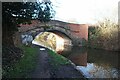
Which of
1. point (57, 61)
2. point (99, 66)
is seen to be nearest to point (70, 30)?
point (99, 66)

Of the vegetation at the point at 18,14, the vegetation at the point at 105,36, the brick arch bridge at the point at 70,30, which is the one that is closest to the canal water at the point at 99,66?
the vegetation at the point at 105,36

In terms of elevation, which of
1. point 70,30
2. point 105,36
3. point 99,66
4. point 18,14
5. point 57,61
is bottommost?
point 99,66

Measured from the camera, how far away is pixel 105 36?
1903 cm

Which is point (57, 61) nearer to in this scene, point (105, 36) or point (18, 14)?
point (18, 14)

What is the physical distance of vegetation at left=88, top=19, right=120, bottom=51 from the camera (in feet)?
58.5

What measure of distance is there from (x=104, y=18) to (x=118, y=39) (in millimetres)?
2627

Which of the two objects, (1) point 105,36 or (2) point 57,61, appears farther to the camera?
(1) point 105,36

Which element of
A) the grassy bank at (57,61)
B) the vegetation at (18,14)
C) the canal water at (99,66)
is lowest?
the canal water at (99,66)

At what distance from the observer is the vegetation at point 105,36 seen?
17828mm

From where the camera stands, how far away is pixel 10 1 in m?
5.97

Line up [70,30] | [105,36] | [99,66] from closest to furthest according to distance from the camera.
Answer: [99,66], [105,36], [70,30]

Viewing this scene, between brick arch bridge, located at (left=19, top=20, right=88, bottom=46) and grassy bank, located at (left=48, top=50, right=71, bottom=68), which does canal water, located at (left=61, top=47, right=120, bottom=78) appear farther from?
brick arch bridge, located at (left=19, top=20, right=88, bottom=46)

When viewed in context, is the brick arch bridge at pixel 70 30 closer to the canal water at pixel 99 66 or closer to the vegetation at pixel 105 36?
the vegetation at pixel 105 36

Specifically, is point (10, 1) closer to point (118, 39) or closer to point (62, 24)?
point (118, 39)
